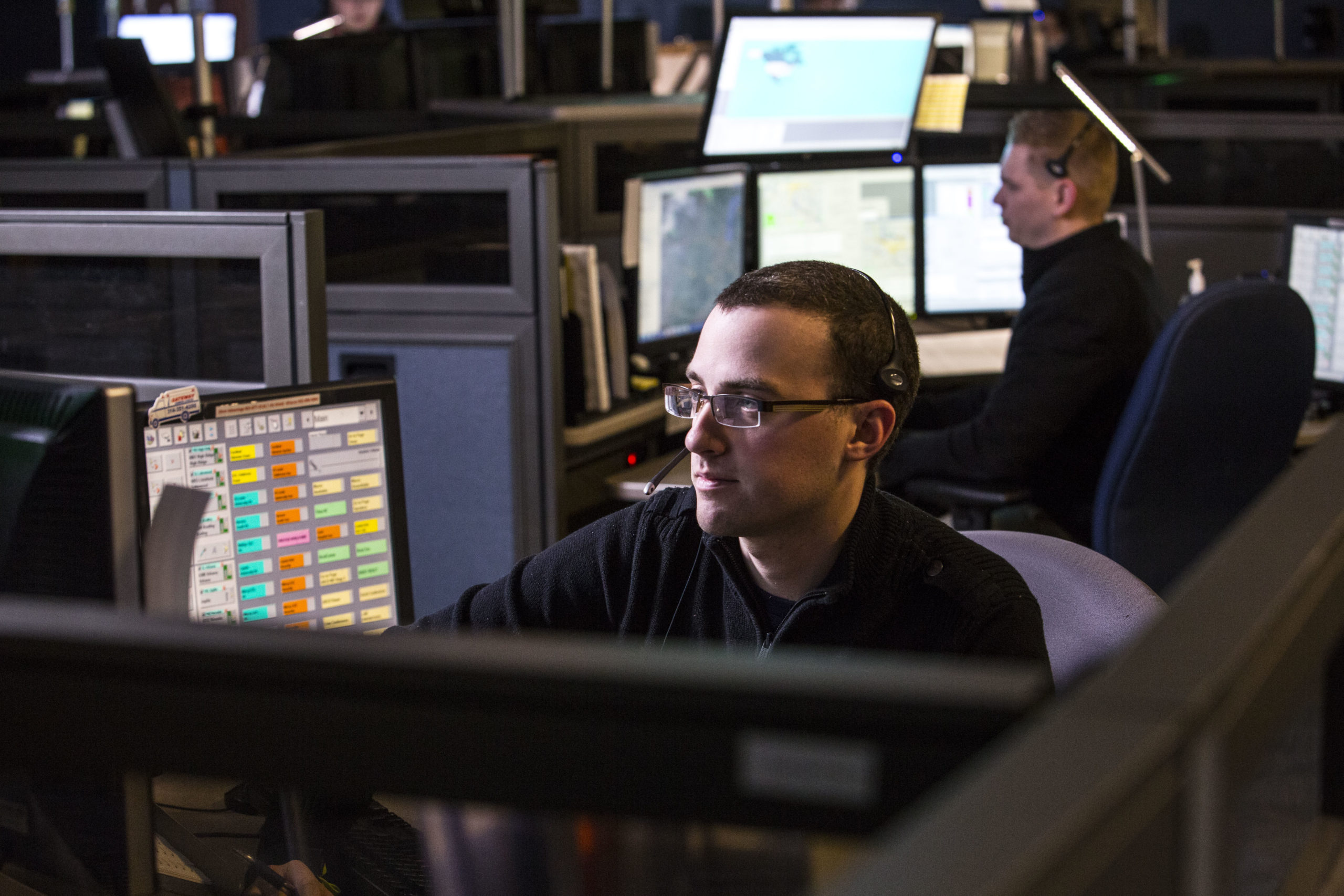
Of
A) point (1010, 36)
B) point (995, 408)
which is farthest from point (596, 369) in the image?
point (1010, 36)

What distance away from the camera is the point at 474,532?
2.45 meters

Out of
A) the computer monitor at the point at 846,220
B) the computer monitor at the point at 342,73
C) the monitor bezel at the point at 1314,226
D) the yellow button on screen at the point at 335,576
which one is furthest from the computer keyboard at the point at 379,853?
the computer monitor at the point at 342,73

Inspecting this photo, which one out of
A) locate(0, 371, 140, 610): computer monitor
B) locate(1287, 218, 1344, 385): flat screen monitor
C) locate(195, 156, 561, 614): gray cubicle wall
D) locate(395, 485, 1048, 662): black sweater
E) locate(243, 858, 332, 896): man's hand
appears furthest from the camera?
locate(1287, 218, 1344, 385): flat screen monitor

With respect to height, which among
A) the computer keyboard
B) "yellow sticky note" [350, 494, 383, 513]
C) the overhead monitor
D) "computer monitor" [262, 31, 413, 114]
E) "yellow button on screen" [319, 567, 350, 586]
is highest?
the overhead monitor

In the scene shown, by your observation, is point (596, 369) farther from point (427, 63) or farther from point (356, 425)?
point (427, 63)

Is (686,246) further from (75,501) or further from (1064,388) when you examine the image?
(75,501)

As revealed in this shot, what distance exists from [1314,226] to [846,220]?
1.02 metres

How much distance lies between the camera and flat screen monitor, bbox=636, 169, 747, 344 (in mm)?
2764

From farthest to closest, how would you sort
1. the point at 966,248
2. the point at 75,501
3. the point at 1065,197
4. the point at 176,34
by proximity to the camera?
1. the point at 176,34
2. the point at 966,248
3. the point at 1065,197
4. the point at 75,501

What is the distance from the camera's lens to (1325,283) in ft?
9.81

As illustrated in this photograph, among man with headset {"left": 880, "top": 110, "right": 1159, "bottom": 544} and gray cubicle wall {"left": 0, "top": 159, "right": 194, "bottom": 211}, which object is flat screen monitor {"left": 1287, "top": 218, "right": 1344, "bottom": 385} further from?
gray cubicle wall {"left": 0, "top": 159, "right": 194, "bottom": 211}

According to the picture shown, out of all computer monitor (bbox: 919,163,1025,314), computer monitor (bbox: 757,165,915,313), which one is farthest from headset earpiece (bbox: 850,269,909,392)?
computer monitor (bbox: 919,163,1025,314)

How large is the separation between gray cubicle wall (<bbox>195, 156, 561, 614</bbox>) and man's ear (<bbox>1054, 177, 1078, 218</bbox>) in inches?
40.5

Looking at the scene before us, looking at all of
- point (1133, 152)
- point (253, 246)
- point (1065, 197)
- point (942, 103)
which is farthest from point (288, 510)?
point (942, 103)
